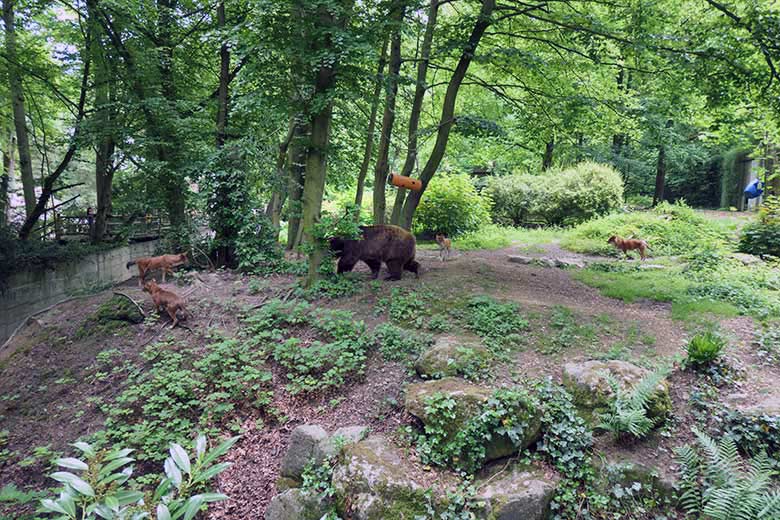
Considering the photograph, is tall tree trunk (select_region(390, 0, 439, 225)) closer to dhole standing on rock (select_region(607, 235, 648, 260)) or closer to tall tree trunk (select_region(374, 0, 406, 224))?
tall tree trunk (select_region(374, 0, 406, 224))

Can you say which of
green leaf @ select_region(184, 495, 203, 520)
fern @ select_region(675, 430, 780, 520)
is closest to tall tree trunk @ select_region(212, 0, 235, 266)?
green leaf @ select_region(184, 495, 203, 520)

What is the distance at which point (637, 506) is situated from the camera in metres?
3.21

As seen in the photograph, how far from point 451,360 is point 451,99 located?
228 inches

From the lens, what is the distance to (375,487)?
124 inches

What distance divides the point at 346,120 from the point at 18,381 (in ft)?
21.5

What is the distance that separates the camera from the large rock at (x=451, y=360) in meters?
4.30

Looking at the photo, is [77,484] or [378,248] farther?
[378,248]

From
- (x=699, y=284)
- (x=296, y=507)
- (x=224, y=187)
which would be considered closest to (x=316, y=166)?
(x=224, y=187)

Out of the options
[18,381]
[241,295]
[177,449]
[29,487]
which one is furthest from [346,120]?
[177,449]

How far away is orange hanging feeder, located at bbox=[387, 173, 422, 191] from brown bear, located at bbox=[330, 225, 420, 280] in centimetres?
105

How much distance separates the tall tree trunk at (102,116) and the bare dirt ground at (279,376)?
150 inches

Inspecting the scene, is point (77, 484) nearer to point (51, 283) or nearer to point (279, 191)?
point (279, 191)

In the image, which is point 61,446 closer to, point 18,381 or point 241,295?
point 18,381

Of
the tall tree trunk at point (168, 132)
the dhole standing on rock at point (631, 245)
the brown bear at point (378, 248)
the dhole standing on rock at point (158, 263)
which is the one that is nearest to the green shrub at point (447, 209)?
the dhole standing on rock at point (631, 245)
